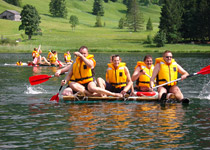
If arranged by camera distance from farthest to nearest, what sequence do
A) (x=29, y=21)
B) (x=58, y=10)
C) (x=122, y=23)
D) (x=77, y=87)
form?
(x=58, y=10)
(x=122, y=23)
(x=29, y=21)
(x=77, y=87)

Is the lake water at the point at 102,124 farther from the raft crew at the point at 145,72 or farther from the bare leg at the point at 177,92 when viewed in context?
the raft crew at the point at 145,72

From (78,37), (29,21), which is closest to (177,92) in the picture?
(29,21)

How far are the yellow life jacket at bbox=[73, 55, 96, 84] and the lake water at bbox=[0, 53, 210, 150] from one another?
944 mm

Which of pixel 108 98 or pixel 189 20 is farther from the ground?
pixel 189 20

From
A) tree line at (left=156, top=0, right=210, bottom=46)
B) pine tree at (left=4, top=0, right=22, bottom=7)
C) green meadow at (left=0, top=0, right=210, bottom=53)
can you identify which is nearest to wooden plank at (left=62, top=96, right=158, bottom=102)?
green meadow at (left=0, top=0, right=210, bottom=53)

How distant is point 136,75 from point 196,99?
9.62ft

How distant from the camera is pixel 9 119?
1224 centimetres

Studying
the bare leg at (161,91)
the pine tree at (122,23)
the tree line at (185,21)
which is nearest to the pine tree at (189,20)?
the tree line at (185,21)

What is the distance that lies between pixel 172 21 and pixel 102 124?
77619 mm

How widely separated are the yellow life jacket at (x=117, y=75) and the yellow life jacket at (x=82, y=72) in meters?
0.79

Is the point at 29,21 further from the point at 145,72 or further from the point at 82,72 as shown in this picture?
the point at 82,72

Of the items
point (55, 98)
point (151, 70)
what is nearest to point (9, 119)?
point (55, 98)

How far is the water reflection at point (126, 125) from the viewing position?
31.8ft

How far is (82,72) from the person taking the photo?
48.4ft
